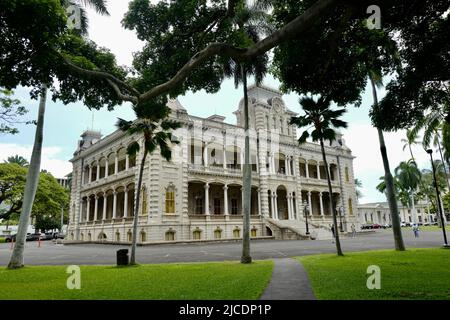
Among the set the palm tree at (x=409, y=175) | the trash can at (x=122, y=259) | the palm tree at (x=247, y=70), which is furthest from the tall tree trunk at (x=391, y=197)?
the palm tree at (x=409, y=175)

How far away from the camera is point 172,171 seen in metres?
31.9

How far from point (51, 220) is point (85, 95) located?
74.4 metres

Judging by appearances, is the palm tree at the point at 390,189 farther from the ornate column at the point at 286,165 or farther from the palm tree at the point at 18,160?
the palm tree at the point at 18,160

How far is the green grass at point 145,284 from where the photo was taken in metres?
8.22

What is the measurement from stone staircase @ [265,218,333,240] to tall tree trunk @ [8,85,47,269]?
25.6 m

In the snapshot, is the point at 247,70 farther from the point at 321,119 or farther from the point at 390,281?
the point at 390,281

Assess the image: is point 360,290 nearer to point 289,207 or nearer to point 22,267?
Result: point 22,267

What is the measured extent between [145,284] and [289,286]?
4079 millimetres

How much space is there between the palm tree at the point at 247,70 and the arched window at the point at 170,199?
51.1ft

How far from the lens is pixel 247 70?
17703mm

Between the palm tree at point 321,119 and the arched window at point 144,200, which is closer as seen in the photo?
the palm tree at point 321,119

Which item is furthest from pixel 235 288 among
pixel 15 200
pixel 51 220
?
pixel 51 220

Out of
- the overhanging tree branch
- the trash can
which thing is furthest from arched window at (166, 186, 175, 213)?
the overhanging tree branch

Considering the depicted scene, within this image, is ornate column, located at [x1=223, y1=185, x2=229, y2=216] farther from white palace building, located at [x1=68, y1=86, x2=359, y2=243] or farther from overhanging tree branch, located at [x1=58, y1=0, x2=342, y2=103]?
overhanging tree branch, located at [x1=58, y1=0, x2=342, y2=103]
